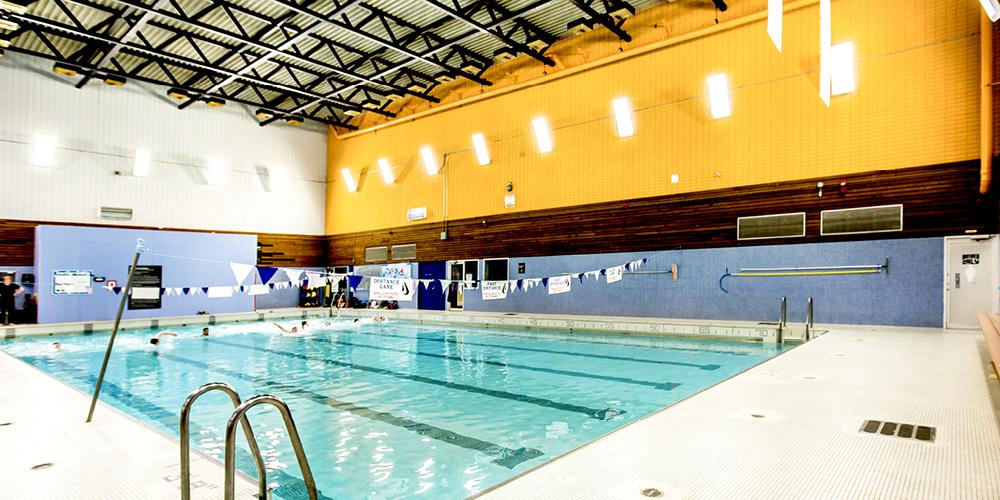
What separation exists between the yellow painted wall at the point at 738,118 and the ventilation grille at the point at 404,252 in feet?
4.91

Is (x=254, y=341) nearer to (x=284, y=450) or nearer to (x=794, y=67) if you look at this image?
(x=284, y=450)

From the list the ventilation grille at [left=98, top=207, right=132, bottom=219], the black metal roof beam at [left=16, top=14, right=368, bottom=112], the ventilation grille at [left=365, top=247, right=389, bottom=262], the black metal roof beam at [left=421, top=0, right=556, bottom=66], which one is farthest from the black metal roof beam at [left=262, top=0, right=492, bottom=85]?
the ventilation grille at [left=98, top=207, right=132, bottom=219]

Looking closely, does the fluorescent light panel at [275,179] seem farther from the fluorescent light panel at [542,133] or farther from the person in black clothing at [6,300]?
the fluorescent light panel at [542,133]

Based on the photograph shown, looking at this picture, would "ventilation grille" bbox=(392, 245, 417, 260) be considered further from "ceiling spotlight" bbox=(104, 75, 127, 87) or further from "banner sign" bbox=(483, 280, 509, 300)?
"ceiling spotlight" bbox=(104, 75, 127, 87)

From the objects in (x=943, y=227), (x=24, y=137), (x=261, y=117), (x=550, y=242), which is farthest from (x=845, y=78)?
(x=24, y=137)

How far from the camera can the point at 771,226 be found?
10.9 metres

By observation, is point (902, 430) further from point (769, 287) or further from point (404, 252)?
point (404, 252)

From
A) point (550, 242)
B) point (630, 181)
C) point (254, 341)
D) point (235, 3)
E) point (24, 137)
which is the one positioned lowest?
point (254, 341)

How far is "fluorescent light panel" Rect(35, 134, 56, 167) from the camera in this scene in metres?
14.5

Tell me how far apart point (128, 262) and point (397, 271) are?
8512 millimetres

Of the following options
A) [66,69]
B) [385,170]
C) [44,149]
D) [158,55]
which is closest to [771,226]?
[385,170]

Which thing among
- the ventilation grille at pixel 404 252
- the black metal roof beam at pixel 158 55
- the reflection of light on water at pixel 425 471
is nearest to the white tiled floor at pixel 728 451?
the reflection of light on water at pixel 425 471

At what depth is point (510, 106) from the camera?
50.5 ft

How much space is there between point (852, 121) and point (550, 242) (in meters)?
7.59
